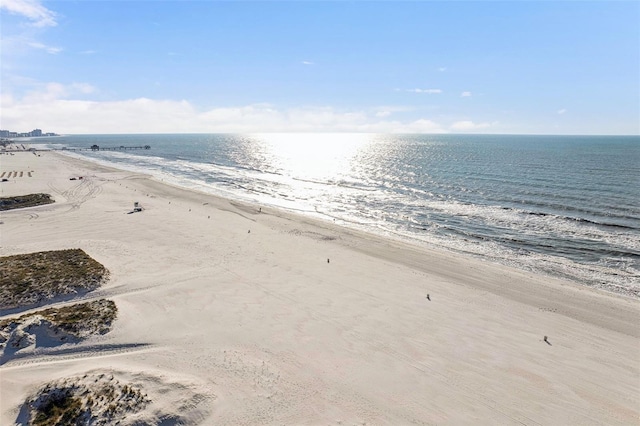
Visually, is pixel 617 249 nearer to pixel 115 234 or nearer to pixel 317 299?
pixel 317 299

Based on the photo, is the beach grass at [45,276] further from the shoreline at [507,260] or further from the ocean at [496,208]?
the ocean at [496,208]

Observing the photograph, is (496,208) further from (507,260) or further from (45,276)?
(45,276)

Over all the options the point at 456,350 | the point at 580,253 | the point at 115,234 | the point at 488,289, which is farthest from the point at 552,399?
the point at 115,234

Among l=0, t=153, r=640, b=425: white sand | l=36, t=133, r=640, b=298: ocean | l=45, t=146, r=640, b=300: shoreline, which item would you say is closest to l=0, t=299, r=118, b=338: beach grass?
l=0, t=153, r=640, b=425: white sand

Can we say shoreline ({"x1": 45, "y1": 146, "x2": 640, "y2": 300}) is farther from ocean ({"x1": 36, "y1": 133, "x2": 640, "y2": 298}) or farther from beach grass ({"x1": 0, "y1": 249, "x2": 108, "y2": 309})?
beach grass ({"x1": 0, "y1": 249, "x2": 108, "y2": 309})

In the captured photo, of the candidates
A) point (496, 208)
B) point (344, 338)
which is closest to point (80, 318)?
point (344, 338)

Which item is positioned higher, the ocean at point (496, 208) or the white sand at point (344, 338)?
the ocean at point (496, 208)

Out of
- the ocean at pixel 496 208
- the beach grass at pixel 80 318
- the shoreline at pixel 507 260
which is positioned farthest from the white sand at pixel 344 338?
the ocean at pixel 496 208
